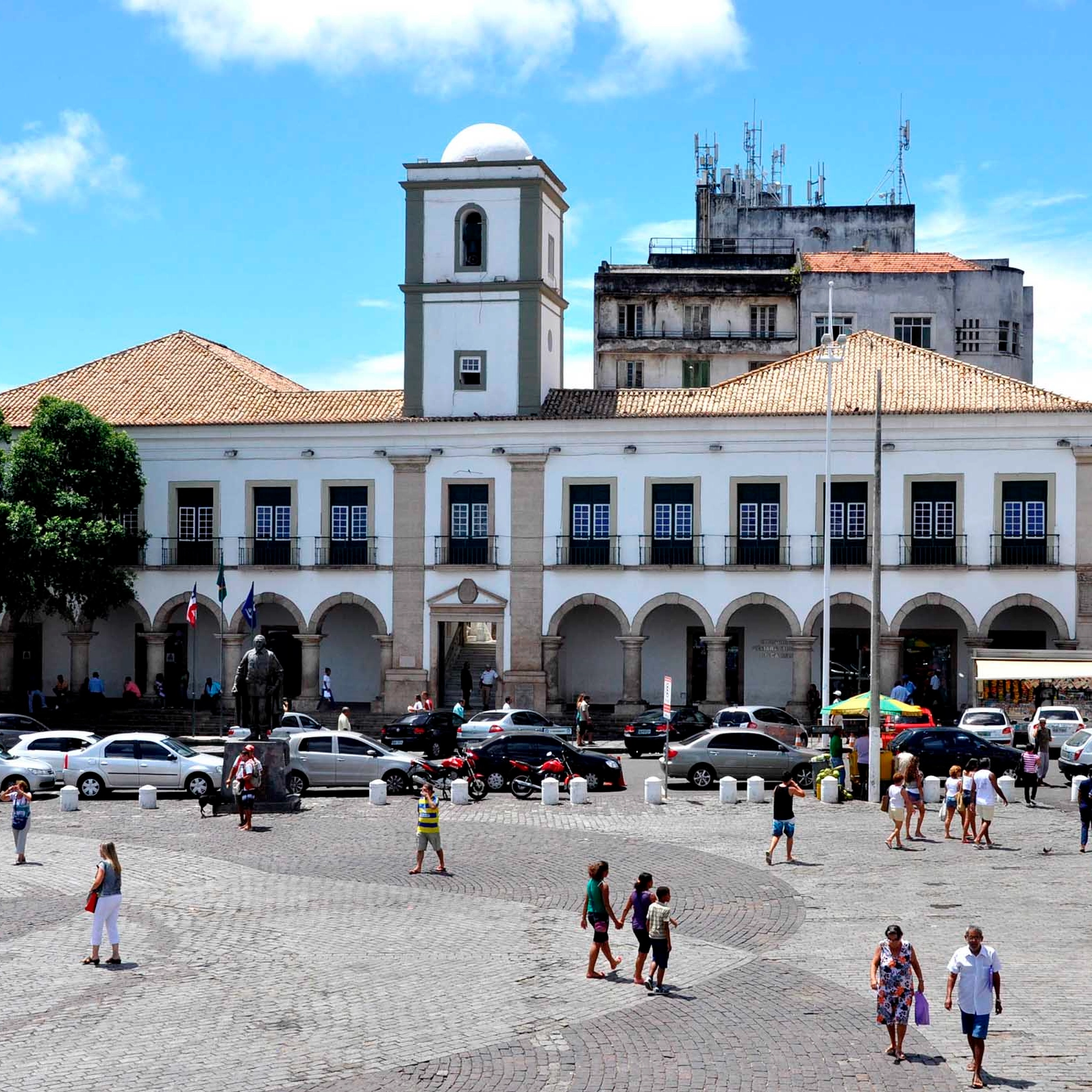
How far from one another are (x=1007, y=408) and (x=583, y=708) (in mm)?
13887

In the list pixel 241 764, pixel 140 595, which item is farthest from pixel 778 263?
pixel 241 764

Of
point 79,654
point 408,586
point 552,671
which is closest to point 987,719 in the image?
point 552,671

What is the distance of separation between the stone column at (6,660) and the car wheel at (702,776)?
24.0 meters

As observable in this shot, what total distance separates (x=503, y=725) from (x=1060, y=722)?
1243 cm

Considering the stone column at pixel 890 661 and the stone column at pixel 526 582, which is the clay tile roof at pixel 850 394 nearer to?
the stone column at pixel 526 582

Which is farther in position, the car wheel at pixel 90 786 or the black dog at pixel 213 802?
the car wheel at pixel 90 786

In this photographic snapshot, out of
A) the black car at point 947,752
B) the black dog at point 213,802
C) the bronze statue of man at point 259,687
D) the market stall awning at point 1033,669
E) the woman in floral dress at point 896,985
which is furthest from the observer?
the market stall awning at point 1033,669

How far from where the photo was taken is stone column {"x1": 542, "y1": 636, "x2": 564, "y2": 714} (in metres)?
46.9

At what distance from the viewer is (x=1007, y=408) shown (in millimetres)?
44906

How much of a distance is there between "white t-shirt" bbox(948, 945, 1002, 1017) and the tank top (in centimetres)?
438

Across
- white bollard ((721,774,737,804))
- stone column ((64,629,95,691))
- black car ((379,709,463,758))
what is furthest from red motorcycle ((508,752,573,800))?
stone column ((64,629,95,691))

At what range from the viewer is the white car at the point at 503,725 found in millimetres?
39125

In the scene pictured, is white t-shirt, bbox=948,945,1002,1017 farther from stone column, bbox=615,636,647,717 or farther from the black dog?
stone column, bbox=615,636,647,717

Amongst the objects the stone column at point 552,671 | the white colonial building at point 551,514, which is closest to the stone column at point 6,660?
the white colonial building at point 551,514
